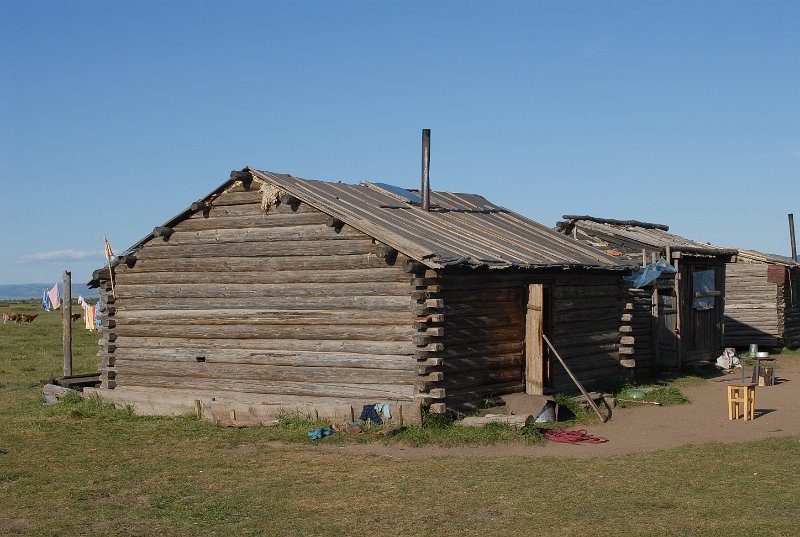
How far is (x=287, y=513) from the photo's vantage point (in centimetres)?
1088

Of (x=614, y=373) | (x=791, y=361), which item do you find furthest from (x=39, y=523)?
(x=791, y=361)

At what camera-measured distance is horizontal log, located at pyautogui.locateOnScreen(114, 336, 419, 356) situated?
17.0 meters

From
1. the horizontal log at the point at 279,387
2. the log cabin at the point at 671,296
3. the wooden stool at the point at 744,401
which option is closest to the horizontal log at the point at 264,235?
the horizontal log at the point at 279,387

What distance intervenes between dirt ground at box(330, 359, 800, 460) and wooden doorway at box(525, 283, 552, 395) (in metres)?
1.54

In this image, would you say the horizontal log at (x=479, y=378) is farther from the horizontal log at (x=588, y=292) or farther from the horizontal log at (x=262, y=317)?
the horizontal log at (x=588, y=292)

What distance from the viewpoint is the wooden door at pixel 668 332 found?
26328 millimetres

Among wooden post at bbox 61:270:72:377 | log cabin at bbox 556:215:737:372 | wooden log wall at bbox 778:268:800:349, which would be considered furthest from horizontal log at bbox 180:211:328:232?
wooden log wall at bbox 778:268:800:349

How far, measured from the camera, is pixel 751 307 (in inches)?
1324

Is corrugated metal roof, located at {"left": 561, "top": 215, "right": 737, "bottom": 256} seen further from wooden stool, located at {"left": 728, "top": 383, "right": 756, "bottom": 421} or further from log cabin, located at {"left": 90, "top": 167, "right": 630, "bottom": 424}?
wooden stool, located at {"left": 728, "top": 383, "right": 756, "bottom": 421}

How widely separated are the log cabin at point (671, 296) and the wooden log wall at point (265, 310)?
970cm

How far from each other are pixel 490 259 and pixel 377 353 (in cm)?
257

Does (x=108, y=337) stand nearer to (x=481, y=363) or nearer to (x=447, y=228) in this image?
(x=447, y=228)

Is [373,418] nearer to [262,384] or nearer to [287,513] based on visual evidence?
[262,384]

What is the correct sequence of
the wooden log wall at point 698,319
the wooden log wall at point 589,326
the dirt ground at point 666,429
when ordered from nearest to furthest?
the dirt ground at point 666,429
the wooden log wall at point 589,326
the wooden log wall at point 698,319
